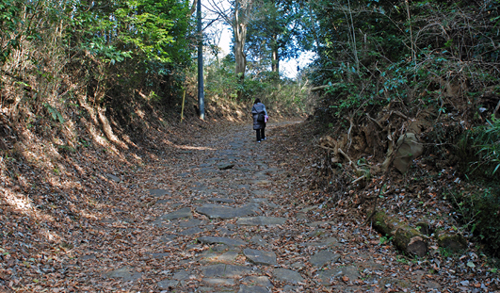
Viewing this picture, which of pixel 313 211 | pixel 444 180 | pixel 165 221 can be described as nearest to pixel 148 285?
pixel 165 221

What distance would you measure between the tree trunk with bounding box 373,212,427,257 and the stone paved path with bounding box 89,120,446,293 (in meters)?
0.24

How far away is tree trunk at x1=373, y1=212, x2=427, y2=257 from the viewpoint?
14.4ft

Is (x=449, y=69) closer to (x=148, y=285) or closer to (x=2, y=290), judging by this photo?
(x=148, y=285)

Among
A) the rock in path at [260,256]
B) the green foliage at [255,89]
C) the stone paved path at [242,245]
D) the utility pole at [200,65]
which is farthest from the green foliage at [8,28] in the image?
the green foliage at [255,89]

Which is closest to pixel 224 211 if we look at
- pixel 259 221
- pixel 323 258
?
pixel 259 221

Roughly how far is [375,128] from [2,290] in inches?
246

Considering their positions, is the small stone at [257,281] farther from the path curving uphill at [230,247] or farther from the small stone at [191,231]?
the small stone at [191,231]

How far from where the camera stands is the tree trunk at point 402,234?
Result: 439 cm

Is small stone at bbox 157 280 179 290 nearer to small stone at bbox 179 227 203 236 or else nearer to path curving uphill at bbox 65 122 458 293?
path curving uphill at bbox 65 122 458 293

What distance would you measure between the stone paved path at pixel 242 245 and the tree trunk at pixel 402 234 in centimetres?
24

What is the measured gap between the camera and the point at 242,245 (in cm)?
516

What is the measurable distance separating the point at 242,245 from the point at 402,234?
2.24 m

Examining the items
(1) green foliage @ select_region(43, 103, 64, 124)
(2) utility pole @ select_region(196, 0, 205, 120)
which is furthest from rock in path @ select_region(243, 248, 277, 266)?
(2) utility pole @ select_region(196, 0, 205, 120)

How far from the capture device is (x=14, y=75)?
6.31 meters
